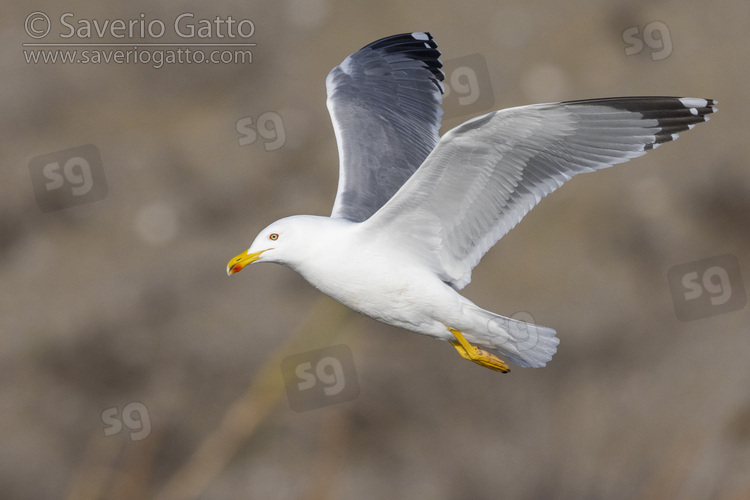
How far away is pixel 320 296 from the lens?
8.91 m

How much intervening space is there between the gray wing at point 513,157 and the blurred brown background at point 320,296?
453 centimetres

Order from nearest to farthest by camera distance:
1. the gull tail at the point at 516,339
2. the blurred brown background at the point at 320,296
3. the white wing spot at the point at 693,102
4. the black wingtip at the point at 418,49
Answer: the white wing spot at the point at 693,102, the gull tail at the point at 516,339, the black wingtip at the point at 418,49, the blurred brown background at the point at 320,296

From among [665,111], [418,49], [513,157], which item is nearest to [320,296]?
[418,49]

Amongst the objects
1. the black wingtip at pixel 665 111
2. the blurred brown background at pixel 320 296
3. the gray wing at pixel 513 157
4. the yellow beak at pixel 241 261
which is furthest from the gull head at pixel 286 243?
the blurred brown background at pixel 320 296

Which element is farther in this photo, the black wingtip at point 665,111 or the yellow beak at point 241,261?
the yellow beak at point 241,261

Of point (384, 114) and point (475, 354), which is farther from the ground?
point (384, 114)

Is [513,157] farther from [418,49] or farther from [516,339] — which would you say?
[418,49]

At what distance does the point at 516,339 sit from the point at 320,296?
4.65m

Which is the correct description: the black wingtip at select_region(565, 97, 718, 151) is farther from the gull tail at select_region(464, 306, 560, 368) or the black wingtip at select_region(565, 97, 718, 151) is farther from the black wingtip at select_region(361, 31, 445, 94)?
the black wingtip at select_region(361, 31, 445, 94)

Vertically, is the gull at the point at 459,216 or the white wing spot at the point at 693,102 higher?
the white wing spot at the point at 693,102

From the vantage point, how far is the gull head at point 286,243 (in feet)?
13.5

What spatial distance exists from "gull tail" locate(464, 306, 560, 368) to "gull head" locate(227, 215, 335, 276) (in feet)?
2.58

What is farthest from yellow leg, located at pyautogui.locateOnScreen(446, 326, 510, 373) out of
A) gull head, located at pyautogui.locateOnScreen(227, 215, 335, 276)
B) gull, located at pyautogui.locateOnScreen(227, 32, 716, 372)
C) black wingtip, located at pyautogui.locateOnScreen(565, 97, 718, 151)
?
black wingtip, located at pyautogui.locateOnScreen(565, 97, 718, 151)

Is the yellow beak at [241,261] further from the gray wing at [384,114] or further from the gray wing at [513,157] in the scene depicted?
the gray wing at [384,114]
